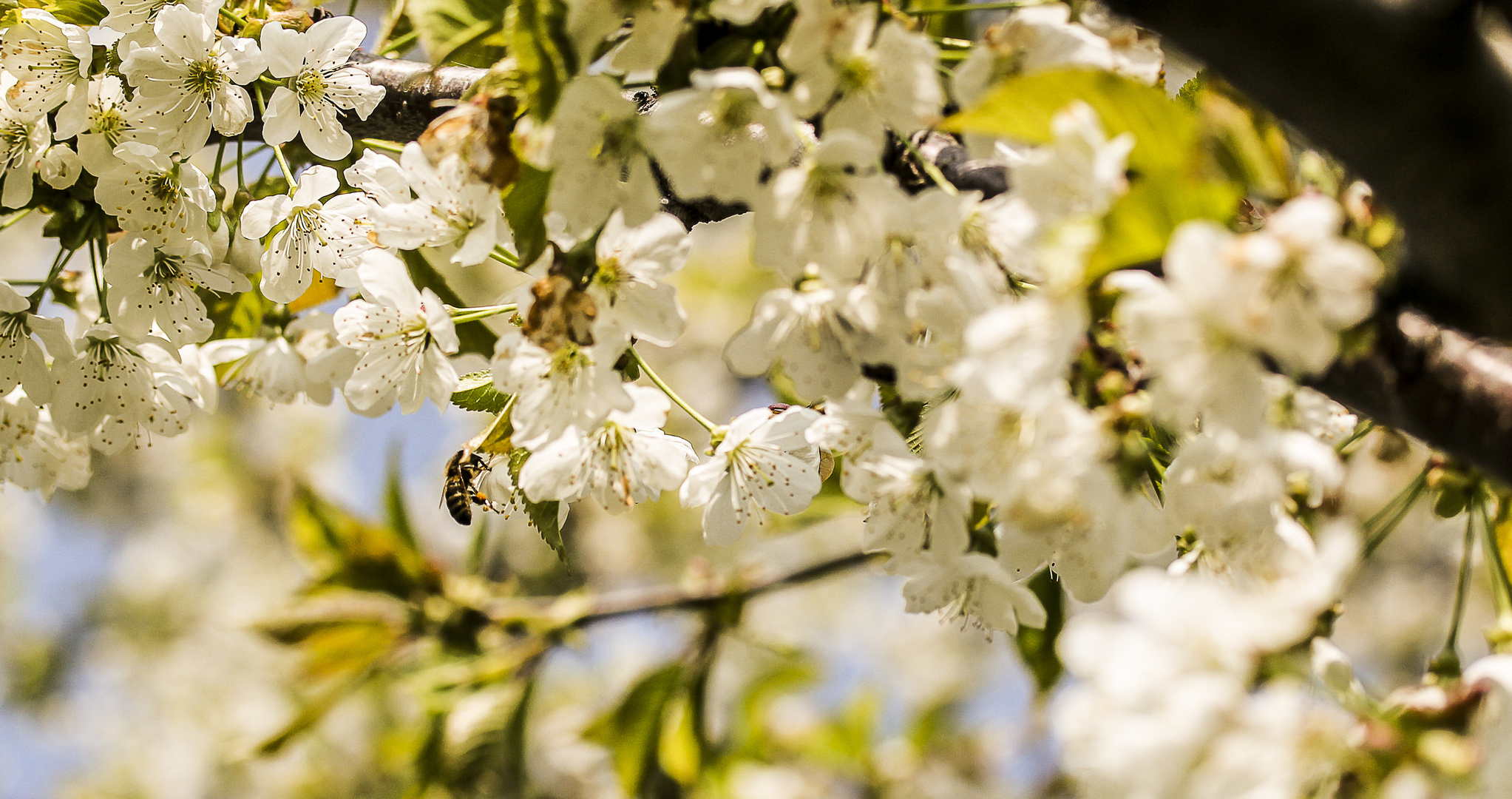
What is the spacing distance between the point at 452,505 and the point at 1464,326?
35.8 inches

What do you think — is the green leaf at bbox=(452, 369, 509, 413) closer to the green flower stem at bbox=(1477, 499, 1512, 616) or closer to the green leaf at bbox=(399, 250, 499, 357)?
the green leaf at bbox=(399, 250, 499, 357)

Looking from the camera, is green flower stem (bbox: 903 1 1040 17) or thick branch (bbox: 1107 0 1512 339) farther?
green flower stem (bbox: 903 1 1040 17)

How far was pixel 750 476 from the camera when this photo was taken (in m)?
0.93

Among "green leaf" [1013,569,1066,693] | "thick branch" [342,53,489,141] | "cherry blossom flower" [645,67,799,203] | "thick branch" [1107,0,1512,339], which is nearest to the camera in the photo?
"thick branch" [1107,0,1512,339]

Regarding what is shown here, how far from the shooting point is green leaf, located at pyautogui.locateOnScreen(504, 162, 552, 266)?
70 centimetres

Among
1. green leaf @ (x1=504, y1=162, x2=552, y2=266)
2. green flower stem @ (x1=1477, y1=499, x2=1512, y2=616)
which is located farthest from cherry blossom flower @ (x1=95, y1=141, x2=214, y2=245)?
green flower stem @ (x1=1477, y1=499, x2=1512, y2=616)

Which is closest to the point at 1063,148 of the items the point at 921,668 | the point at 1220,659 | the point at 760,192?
the point at 760,192

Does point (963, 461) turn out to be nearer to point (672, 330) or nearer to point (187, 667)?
point (672, 330)

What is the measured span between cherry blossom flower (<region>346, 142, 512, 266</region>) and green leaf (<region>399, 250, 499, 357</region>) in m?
0.19

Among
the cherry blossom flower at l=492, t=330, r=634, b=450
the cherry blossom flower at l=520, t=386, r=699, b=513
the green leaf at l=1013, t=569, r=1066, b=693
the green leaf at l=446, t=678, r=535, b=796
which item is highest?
the cherry blossom flower at l=492, t=330, r=634, b=450

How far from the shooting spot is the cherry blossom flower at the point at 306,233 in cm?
92

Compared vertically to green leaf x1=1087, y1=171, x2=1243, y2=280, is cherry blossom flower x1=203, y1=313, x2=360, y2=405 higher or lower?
lower

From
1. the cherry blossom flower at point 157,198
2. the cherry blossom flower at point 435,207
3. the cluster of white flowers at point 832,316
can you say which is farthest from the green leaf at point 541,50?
the cherry blossom flower at point 157,198

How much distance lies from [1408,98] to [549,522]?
0.75 meters
